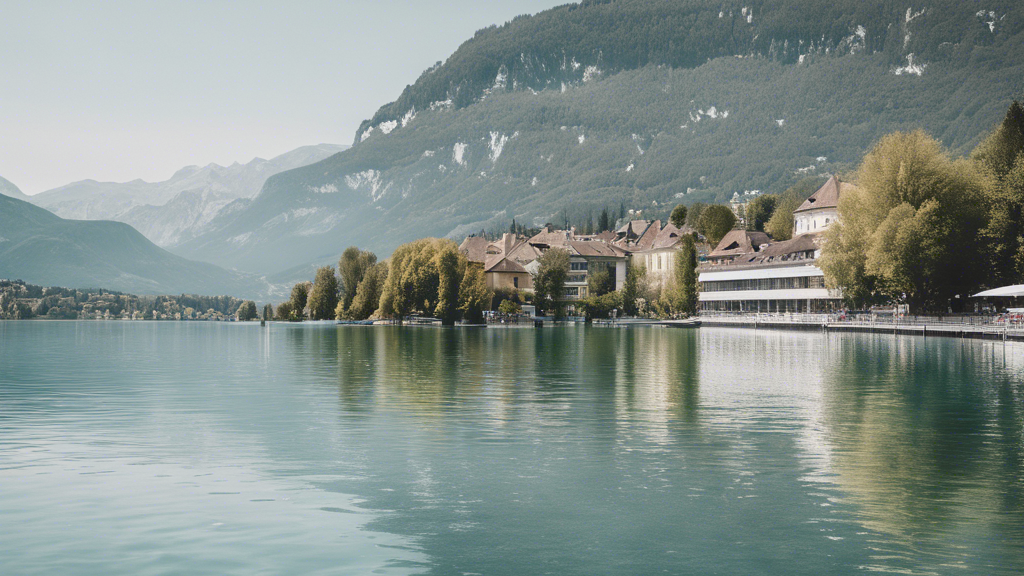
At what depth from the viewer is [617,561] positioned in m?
13.2

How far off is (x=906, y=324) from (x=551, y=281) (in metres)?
69.7

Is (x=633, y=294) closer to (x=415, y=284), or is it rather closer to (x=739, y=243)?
(x=739, y=243)

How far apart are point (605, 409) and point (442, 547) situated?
54.7 ft

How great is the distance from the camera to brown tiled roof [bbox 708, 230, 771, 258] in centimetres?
16000

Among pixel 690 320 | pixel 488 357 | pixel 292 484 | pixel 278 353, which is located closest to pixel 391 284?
pixel 690 320

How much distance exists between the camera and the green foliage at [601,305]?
536ft

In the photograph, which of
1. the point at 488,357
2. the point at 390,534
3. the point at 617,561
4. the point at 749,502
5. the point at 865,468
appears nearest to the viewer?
the point at 617,561

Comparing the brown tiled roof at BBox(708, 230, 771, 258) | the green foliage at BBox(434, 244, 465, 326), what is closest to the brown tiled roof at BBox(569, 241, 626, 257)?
the brown tiled roof at BBox(708, 230, 771, 258)

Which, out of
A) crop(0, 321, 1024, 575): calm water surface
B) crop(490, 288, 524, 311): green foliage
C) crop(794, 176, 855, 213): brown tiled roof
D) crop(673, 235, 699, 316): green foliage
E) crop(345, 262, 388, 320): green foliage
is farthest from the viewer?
crop(490, 288, 524, 311): green foliage

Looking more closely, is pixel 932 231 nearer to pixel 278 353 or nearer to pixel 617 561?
pixel 278 353

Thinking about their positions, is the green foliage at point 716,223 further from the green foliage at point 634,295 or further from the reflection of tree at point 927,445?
the reflection of tree at point 927,445

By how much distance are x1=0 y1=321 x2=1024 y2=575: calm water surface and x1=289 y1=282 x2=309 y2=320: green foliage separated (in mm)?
153743

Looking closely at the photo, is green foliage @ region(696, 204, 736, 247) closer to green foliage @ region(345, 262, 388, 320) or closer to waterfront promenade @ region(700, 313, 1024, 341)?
waterfront promenade @ region(700, 313, 1024, 341)

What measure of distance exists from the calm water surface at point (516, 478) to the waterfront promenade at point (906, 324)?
1708 inches
